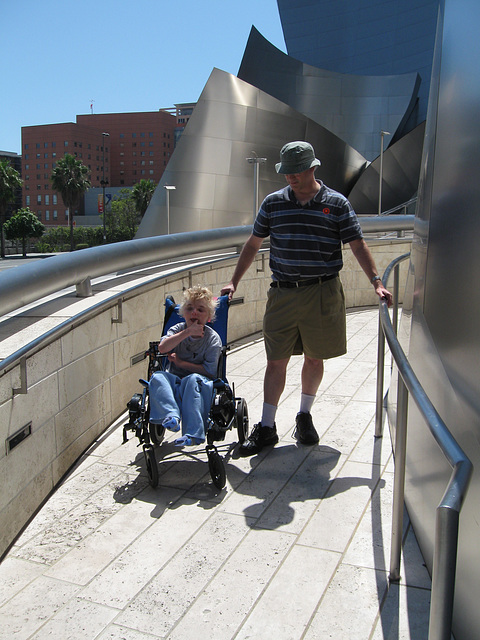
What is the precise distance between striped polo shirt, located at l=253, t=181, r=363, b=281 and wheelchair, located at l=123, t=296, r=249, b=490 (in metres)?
0.58

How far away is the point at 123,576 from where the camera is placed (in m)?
2.69

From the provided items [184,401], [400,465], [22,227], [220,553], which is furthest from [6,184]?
[400,465]

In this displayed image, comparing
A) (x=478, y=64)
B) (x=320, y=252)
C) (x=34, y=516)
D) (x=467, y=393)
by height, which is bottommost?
(x=34, y=516)

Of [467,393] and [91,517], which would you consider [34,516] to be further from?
[467,393]

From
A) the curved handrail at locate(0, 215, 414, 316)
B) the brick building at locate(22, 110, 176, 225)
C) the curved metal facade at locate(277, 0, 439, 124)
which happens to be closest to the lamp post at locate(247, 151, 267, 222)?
the curved handrail at locate(0, 215, 414, 316)

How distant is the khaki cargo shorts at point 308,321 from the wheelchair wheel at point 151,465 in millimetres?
1083

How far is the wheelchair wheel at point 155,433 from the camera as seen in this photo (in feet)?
12.0

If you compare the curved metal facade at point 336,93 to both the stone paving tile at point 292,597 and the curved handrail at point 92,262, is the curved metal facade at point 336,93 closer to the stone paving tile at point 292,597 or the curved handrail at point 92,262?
the curved handrail at point 92,262

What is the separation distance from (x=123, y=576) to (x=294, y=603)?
30.0 inches

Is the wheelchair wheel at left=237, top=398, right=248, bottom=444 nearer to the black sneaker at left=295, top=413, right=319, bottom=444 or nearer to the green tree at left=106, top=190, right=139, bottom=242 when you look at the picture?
the black sneaker at left=295, top=413, right=319, bottom=444

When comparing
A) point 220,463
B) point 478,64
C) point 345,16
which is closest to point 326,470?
point 220,463

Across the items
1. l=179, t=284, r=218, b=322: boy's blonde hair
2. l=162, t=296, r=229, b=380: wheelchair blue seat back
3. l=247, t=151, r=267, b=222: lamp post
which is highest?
l=247, t=151, r=267, b=222: lamp post

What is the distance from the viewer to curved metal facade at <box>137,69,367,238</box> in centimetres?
1895

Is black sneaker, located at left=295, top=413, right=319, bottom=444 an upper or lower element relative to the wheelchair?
lower
